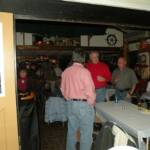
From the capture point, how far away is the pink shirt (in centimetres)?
329

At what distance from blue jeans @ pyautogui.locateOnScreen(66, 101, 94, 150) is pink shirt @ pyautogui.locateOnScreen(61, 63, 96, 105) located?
0.33ft

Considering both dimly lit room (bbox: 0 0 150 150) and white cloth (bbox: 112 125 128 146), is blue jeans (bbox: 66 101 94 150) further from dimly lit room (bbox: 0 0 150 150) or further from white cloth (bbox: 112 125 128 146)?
white cloth (bbox: 112 125 128 146)

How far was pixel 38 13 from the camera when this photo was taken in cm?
269

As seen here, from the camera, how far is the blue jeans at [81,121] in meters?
3.35

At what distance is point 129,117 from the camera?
2990 mm

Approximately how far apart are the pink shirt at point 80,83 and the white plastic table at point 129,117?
1.01 feet

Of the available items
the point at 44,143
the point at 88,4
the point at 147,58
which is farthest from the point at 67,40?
the point at 88,4

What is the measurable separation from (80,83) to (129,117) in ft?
2.58

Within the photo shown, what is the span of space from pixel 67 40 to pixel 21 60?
184 cm

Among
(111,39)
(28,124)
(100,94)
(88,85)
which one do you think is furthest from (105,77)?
(111,39)

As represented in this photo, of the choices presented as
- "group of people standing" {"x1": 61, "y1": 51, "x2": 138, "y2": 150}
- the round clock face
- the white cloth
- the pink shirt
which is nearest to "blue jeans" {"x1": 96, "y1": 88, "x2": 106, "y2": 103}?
"group of people standing" {"x1": 61, "y1": 51, "x2": 138, "y2": 150}

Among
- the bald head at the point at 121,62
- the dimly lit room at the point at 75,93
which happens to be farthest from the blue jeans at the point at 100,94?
the bald head at the point at 121,62

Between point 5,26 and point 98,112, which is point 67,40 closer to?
point 98,112

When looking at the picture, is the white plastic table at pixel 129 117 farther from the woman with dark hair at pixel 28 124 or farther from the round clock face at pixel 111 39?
the round clock face at pixel 111 39
